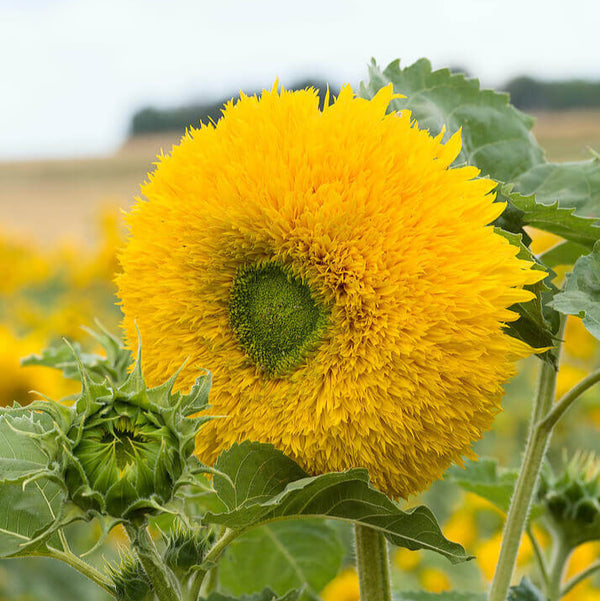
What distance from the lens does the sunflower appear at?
67cm

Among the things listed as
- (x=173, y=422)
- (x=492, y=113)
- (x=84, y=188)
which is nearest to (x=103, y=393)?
(x=173, y=422)

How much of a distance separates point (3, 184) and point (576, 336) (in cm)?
1182

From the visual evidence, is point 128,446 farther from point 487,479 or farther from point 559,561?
point 559,561

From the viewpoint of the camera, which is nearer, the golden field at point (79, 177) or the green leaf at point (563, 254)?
the green leaf at point (563, 254)

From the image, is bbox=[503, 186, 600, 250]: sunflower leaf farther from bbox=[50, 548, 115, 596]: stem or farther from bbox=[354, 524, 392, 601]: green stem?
bbox=[50, 548, 115, 596]: stem

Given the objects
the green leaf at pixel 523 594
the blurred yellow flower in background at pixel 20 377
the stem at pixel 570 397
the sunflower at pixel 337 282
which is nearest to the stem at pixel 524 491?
the stem at pixel 570 397

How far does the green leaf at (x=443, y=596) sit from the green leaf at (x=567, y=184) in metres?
0.53

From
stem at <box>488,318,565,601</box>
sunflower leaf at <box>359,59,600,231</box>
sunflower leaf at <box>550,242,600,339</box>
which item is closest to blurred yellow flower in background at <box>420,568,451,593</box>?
stem at <box>488,318,565,601</box>

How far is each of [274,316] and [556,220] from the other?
32cm

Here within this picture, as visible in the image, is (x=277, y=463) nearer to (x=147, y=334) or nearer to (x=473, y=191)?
(x=147, y=334)

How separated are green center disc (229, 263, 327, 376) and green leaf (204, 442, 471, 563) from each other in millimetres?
85

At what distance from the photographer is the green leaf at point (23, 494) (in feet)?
2.25

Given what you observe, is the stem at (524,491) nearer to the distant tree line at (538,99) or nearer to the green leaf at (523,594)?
the green leaf at (523,594)

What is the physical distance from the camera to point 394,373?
674mm
